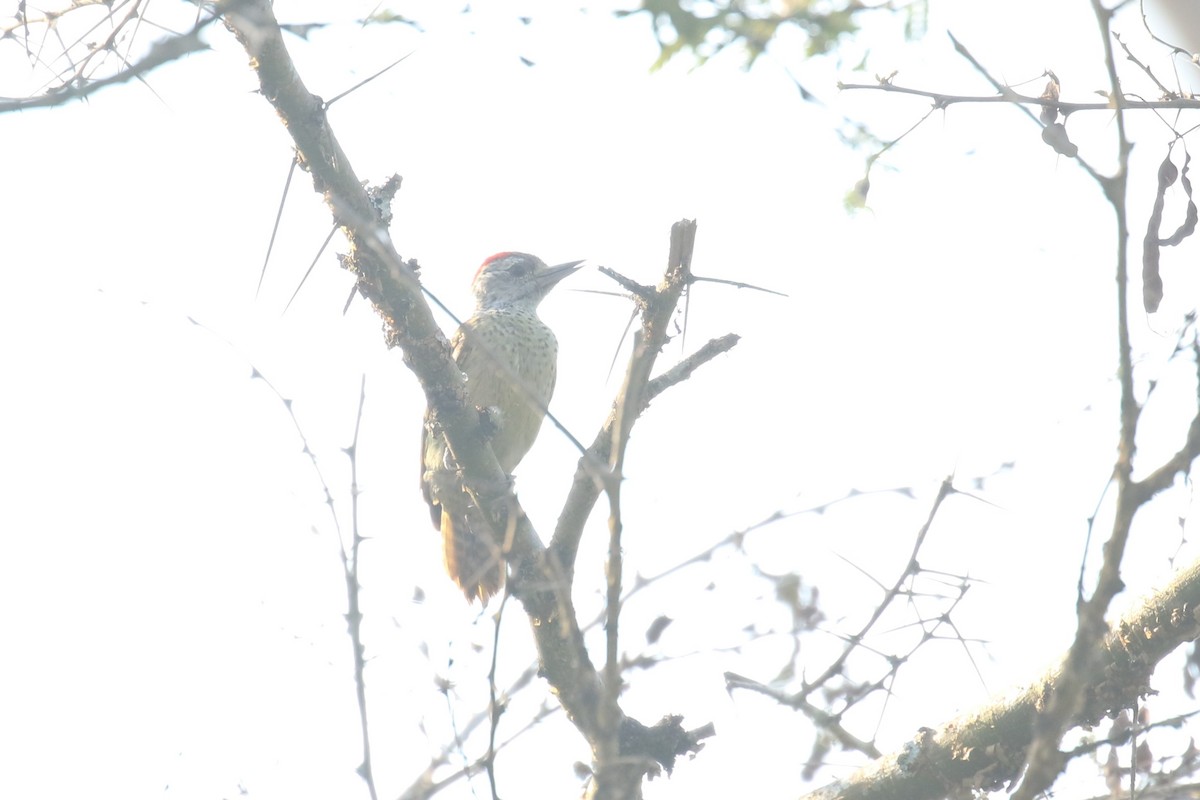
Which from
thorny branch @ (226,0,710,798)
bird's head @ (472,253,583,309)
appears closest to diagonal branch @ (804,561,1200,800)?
thorny branch @ (226,0,710,798)

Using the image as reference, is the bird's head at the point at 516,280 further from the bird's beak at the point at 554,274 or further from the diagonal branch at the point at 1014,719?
the diagonal branch at the point at 1014,719

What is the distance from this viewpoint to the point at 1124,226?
202 centimetres

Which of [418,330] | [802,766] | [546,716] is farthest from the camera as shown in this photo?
[418,330]

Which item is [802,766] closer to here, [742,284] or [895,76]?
[742,284]

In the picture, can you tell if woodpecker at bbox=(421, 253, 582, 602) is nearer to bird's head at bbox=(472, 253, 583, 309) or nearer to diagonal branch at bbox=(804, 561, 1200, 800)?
bird's head at bbox=(472, 253, 583, 309)

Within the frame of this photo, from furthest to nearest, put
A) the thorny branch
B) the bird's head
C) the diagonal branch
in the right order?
the bird's head < the thorny branch < the diagonal branch

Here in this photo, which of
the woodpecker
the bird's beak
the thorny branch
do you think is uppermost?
the bird's beak

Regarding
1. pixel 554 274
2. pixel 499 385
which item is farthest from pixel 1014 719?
pixel 554 274

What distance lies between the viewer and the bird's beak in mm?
8750

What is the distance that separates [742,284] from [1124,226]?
1.52m

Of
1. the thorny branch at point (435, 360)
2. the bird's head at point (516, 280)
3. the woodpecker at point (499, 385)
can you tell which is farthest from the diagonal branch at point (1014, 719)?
the bird's head at point (516, 280)

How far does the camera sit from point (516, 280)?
28.8 feet

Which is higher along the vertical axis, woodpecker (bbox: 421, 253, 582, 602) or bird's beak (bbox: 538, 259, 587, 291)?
bird's beak (bbox: 538, 259, 587, 291)

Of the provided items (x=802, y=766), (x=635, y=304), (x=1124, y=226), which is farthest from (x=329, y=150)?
(x=1124, y=226)
